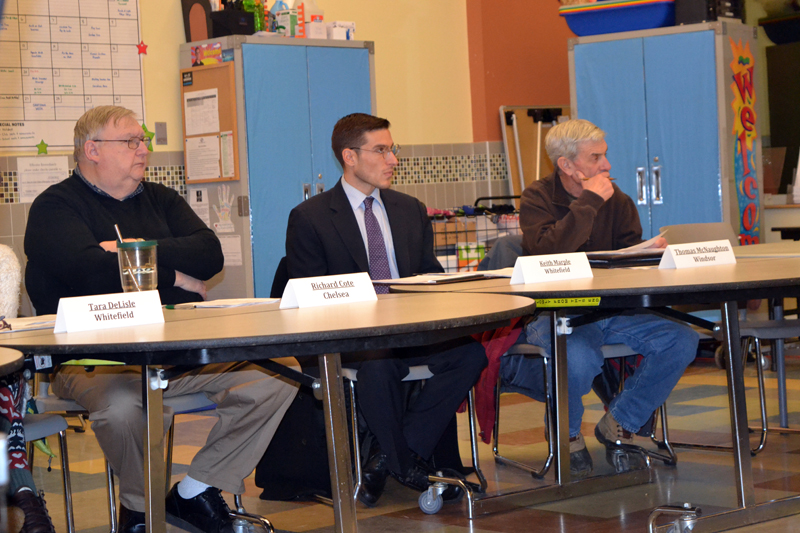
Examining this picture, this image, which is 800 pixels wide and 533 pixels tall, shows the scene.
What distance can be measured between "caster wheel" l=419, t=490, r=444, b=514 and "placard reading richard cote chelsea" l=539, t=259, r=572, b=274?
769 millimetres

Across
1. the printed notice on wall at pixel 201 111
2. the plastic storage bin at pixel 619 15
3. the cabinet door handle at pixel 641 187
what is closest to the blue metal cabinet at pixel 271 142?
the printed notice on wall at pixel 201 111

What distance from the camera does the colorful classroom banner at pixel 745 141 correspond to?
5730 mm

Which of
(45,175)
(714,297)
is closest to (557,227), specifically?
(714,297)

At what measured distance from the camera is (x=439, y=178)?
22.3ft

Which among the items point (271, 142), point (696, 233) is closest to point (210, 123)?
point (271, 142)

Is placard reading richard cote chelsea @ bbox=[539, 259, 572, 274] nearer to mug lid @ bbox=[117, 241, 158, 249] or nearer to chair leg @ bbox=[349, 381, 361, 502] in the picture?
chair leg @ bbox=[349, 381, 361, 502]

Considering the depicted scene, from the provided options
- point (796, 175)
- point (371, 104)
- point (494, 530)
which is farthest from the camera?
point (796, 175)

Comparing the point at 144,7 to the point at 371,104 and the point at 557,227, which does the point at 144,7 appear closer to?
the point at 371,104

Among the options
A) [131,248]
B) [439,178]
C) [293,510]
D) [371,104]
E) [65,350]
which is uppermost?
[371,104]

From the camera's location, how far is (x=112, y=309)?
84.2 inches

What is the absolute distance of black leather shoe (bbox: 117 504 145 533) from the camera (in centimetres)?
261

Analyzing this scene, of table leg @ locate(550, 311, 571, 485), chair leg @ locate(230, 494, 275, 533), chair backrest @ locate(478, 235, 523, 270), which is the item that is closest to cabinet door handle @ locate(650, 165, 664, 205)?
chair backrest @ locate(478, 235, 523, 270)

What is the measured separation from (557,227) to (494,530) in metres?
1.30

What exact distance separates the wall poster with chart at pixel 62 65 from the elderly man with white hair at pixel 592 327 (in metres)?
2.78
